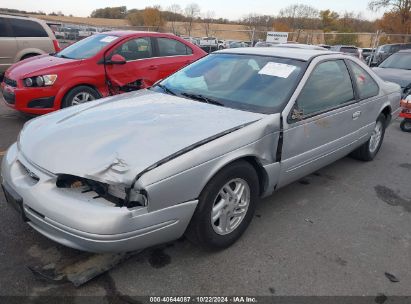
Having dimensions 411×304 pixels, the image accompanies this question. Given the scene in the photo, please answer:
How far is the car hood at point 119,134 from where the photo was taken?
2271 mm

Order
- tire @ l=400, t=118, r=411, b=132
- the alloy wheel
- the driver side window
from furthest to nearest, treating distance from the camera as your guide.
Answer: tire @ l=400, t=118, r=411, b=132
the driver side window
the alloy wheel

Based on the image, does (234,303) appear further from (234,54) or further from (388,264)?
(234,54)

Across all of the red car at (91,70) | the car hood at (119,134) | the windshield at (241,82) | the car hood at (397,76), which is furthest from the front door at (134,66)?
the car hood at (397,76)

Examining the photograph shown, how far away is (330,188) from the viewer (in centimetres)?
408

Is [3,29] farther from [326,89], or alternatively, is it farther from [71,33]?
[71,33]

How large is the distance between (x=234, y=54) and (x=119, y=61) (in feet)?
8.87

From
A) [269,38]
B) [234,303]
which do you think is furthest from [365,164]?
[269,38]

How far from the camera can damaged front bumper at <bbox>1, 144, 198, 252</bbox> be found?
6.93 feet

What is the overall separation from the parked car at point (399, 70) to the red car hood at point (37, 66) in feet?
23.2

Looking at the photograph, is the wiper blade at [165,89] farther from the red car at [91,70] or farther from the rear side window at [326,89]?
the red car at [91,70]

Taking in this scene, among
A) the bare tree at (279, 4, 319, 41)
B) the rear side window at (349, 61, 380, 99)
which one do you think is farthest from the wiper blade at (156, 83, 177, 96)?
the bare tree at (279, 4, 319, 41)

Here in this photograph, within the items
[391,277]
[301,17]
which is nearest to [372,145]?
[391,277]

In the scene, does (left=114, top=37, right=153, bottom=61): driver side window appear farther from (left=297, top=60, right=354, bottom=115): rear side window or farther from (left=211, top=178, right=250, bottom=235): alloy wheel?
(left=211, top=178, right=250, bottom=235): alloy wheel

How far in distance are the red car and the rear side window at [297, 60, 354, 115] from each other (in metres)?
2.84
